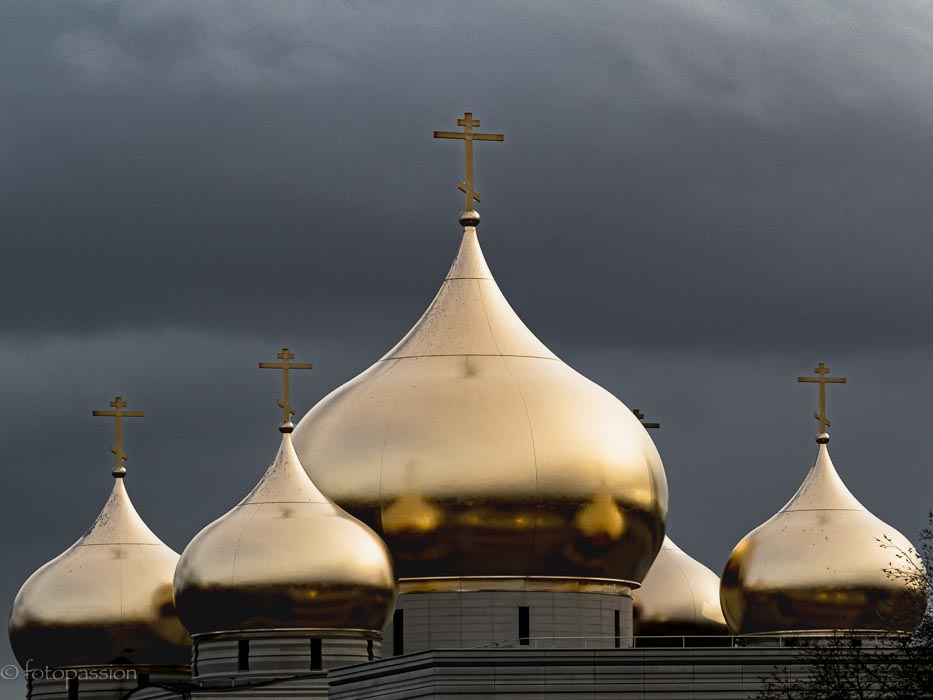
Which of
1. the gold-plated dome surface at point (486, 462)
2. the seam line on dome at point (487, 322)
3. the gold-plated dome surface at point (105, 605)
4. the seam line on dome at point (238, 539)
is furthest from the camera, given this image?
the gold-plated dome surface at point (105, 605)

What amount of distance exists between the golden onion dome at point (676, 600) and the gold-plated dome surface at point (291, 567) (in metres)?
8.30

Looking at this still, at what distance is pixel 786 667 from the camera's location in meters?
38.9

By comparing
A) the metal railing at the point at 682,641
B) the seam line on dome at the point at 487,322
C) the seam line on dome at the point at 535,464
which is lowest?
the metal railing at the point at 682,641

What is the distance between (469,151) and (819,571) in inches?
359

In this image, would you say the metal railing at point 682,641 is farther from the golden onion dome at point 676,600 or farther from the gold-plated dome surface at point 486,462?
the gold-plated dome surface at point 486,462

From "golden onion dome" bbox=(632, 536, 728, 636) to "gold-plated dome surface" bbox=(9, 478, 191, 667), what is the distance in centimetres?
806

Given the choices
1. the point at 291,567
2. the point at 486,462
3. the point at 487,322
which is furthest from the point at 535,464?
the point at 291,567

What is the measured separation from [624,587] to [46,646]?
1162 centimetres

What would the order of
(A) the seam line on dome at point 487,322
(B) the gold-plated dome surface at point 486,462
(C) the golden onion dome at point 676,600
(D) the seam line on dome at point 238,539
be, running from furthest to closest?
(C) the golden onion dome at point 676,600
(A) the seam line on dome at point 487,322
(B) the gold-plated dome surface at point 486,462
(D) the seam line on dome at point 238,539

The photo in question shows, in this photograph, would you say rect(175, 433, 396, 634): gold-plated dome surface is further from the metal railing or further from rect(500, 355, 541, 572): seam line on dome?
rect(500, 355, 541, 572): seam line on dome

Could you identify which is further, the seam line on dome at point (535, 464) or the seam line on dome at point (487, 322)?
the seam line on dome at point (487, 322)

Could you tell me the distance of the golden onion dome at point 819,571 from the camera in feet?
159

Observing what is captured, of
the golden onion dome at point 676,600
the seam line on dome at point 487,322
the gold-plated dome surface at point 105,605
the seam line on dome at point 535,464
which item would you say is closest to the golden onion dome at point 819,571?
the golden onion dome at point 676,600

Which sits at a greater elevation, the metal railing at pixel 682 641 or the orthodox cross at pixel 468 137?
the orthodox cross at pixel 468 137
